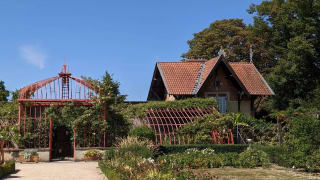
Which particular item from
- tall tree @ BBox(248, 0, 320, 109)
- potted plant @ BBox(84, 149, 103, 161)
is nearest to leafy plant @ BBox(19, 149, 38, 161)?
potted plant @ BBox(84, 149, 103, 161)

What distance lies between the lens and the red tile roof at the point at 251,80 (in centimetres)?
3011

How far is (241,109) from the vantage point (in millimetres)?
30344

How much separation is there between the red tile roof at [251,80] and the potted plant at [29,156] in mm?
15566

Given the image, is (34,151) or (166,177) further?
(34,151)

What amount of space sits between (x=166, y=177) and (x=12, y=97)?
59.0ft

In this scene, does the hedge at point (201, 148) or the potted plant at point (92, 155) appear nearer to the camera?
the hedge at point (201, 148)

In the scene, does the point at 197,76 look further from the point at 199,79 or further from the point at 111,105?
the point at 111,105

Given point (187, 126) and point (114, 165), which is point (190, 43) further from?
point (114, 165)

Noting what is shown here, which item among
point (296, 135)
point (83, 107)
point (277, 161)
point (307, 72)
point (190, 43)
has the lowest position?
A: point (277, 161)

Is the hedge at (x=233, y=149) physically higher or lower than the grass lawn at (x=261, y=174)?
higher

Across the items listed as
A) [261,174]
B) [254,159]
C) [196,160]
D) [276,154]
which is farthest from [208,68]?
[261,174]

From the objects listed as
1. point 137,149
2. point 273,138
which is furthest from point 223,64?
point 137,149

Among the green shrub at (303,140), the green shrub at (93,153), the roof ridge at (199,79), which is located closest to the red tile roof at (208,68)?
the roof ridge at (199,79)

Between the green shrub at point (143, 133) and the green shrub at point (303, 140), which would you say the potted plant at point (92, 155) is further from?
the green shrub at point (303, 140)
